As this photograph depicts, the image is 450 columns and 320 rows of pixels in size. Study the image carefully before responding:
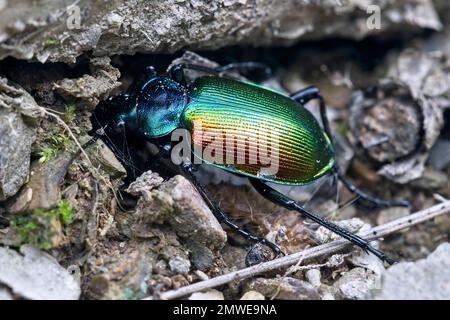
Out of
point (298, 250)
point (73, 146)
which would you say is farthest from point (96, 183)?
point (298, 250)

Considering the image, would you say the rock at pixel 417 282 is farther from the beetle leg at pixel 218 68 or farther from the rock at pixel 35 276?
the beetle leg at pixel 218 68

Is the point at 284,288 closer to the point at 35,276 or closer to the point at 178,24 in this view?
the point at 35,276

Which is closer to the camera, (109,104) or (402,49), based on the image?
(109,104)

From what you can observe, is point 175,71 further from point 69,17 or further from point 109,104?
point 69,17

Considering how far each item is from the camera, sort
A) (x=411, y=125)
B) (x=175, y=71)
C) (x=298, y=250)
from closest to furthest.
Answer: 1. (x=298, y=250)
2. (x=175, y=71)
3. (x=411, y=125)

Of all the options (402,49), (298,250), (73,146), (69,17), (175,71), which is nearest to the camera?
(69,17)

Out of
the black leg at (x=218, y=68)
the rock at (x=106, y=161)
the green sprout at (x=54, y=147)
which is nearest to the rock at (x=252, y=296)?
the rock at (x=106, y=161)
